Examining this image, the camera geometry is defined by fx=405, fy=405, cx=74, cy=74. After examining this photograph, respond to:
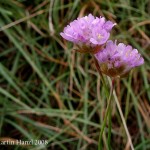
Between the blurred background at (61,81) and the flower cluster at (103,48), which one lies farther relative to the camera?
the blurred background at (61,81)

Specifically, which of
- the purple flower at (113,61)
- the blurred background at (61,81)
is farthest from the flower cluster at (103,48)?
the blurred background at (61,81)

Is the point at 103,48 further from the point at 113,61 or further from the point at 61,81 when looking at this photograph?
the point at 61,81

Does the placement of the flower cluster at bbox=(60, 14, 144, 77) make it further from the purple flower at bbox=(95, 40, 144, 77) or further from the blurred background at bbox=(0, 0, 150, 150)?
the blurred background at bbox=(0, 0, 150, 150)

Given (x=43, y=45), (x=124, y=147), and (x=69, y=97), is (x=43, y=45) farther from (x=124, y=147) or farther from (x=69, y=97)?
(x=124, y=147)

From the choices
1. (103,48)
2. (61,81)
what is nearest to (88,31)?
(103,48)

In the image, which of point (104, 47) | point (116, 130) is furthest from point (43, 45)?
point (104, 47)

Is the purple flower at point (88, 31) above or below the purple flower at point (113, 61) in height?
above

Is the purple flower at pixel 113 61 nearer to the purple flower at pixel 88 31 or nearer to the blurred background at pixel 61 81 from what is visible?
the purple flower at pixel 88 31
